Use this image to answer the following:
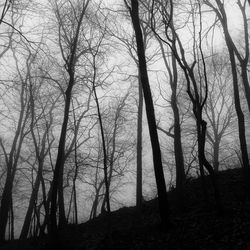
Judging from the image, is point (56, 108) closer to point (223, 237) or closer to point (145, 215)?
point (145, 215)

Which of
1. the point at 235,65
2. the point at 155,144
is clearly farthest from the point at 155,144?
the point at 235,65

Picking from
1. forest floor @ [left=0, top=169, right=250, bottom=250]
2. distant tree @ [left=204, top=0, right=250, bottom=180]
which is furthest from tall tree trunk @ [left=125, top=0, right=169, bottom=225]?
distant tree @ [left=204, top=0, right=250, bottom=180]

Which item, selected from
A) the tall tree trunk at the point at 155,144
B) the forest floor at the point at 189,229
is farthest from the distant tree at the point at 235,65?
the tall tree trunk at the point at 155,144

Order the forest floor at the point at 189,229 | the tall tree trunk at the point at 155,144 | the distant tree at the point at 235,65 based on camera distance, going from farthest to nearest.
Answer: the distant tree at the point at 235,65 < the tall tree trunk at the point at 155,144 < the forest floor at the point at 189,229

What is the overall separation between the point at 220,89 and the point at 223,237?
16.7m

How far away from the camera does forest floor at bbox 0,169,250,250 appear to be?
6.14 m

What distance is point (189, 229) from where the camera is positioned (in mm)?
6984

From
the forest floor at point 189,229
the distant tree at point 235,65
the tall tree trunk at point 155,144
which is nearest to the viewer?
the forest floor at point 189,229

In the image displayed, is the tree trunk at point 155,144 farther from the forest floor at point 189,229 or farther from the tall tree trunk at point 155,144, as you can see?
the forest floor at point 189,229

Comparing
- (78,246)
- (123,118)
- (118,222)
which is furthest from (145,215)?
(123,118)

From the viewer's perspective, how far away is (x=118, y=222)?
35.3 ft

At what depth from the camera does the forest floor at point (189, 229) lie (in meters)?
6.14

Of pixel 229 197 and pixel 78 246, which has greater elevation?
pixel 229 197

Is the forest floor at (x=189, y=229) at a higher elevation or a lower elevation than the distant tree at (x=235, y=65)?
lower
